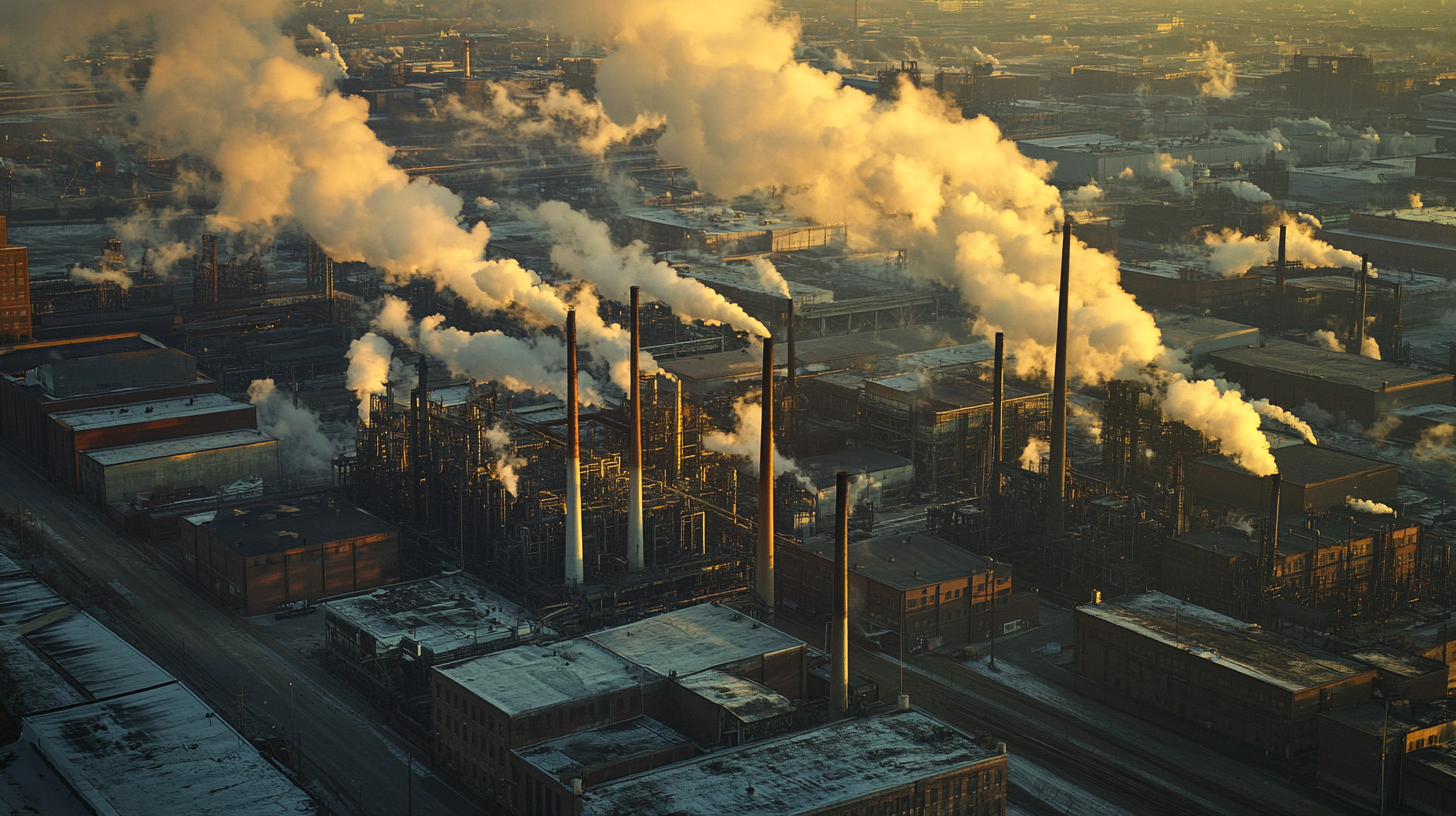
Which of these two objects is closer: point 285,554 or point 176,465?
point 285,554

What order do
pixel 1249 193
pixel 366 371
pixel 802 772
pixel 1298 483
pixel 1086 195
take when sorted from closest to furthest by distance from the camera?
pixel 802 772, pixel 1298 483, pixel 366 371, pixel 1249 193, pixel 1086 195

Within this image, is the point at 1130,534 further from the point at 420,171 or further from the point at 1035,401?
the point at 420,171

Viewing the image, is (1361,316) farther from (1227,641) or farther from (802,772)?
(802,772)

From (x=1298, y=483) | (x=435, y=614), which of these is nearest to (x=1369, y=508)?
(x=1298, y=483)

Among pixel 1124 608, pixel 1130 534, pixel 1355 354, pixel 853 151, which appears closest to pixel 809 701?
pixel 1124 608

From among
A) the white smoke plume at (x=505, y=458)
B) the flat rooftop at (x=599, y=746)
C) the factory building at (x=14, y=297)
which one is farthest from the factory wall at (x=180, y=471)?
the flat rooftop at (x=599, y=746)

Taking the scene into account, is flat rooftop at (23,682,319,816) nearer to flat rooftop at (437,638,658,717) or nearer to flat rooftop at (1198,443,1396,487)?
flat rooftop at (437,638,658,717)
